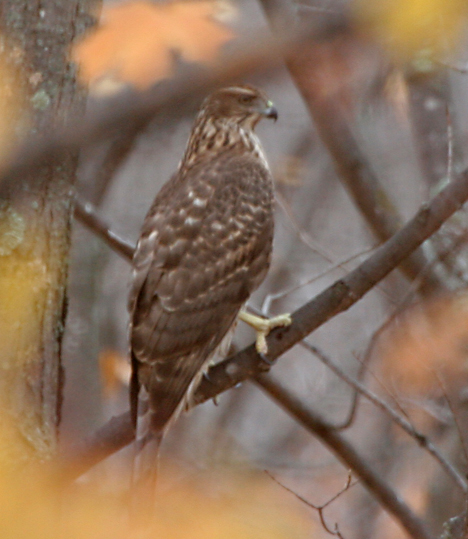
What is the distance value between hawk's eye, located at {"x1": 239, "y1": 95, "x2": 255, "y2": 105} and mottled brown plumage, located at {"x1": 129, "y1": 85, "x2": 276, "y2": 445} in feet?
1.50

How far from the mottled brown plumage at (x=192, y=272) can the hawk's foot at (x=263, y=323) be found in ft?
0.29

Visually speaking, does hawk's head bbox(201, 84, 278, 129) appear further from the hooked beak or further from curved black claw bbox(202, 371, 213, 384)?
curved black claw bbox(202, 371, 213, 384)

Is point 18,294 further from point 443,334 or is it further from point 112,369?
point 112,369

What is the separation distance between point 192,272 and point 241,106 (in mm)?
1312

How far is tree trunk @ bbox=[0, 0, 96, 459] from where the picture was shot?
3045 millimetres

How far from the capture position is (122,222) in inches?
340

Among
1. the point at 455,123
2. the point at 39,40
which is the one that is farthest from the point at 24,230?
the point at 455,123

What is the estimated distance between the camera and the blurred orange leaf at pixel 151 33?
181 inches

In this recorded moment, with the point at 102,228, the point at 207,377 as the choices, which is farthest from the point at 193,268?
the point at 102,228

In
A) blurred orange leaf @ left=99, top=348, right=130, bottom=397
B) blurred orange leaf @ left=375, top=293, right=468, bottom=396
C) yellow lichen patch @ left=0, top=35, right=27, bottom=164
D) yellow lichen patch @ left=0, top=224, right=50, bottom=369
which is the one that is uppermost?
yellow lichen patch @ left=0, top=35, right=27, bottom=164

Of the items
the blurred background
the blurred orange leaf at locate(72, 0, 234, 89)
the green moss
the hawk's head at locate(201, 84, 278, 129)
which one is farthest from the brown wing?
the green moss

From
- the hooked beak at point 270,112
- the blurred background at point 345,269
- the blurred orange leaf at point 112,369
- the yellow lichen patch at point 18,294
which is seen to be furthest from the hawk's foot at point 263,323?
the blurred orange leaf at point 112,369

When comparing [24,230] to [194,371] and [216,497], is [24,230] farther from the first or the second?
[216,497]

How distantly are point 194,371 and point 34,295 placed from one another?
3.30ft
